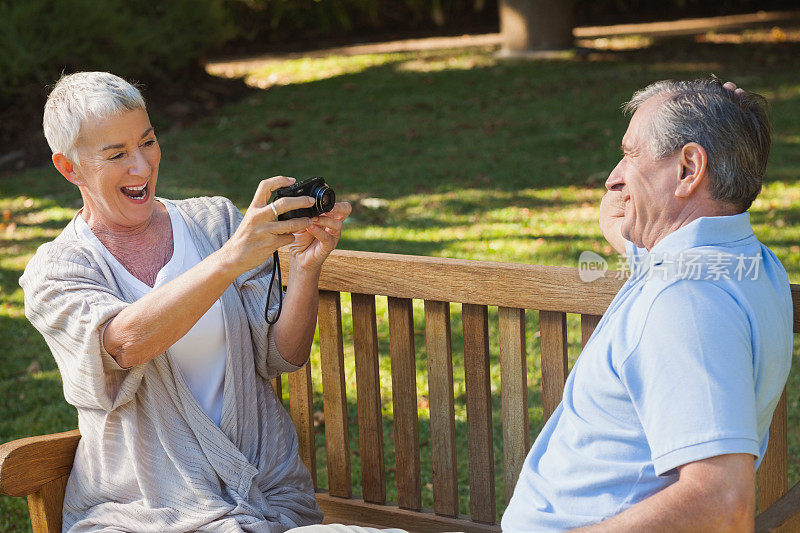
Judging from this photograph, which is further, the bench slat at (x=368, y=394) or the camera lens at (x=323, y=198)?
the bench slat at (x=368, y=394)

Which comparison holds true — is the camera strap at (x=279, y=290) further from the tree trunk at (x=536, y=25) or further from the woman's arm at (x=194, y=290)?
the tree trunk at (x=536, y=25)

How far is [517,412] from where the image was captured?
281cm

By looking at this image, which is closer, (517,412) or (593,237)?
(517,412)

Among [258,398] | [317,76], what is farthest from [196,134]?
[258,398]

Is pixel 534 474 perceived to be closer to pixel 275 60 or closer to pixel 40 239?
pixel 40 239

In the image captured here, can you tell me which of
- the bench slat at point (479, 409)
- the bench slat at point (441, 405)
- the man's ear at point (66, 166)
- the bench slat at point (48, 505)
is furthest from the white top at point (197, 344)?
the bench slat at point (479, 409)

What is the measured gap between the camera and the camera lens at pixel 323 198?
8.39 ft

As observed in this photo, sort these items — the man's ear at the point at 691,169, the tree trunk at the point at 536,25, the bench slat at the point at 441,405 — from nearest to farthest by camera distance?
the man's ear at the point at 691,169, the bench slat at the point at 441,405, the tree trunk at the point at 536,25

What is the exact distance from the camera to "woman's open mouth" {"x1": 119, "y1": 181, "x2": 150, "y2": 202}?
8.95 ft

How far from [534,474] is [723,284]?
26.6 inches

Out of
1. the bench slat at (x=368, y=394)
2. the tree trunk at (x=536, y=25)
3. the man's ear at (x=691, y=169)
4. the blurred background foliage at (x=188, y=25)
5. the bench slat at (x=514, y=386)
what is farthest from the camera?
the tree trunk at (x=536, y=25)

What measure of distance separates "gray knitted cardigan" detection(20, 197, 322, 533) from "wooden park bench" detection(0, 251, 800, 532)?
0.19 meters

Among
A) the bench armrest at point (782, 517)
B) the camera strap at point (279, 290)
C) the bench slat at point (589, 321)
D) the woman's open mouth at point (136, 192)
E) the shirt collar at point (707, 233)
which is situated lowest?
the bench armrest at point (782, 517)

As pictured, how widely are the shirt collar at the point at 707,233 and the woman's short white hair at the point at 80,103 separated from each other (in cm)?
155
